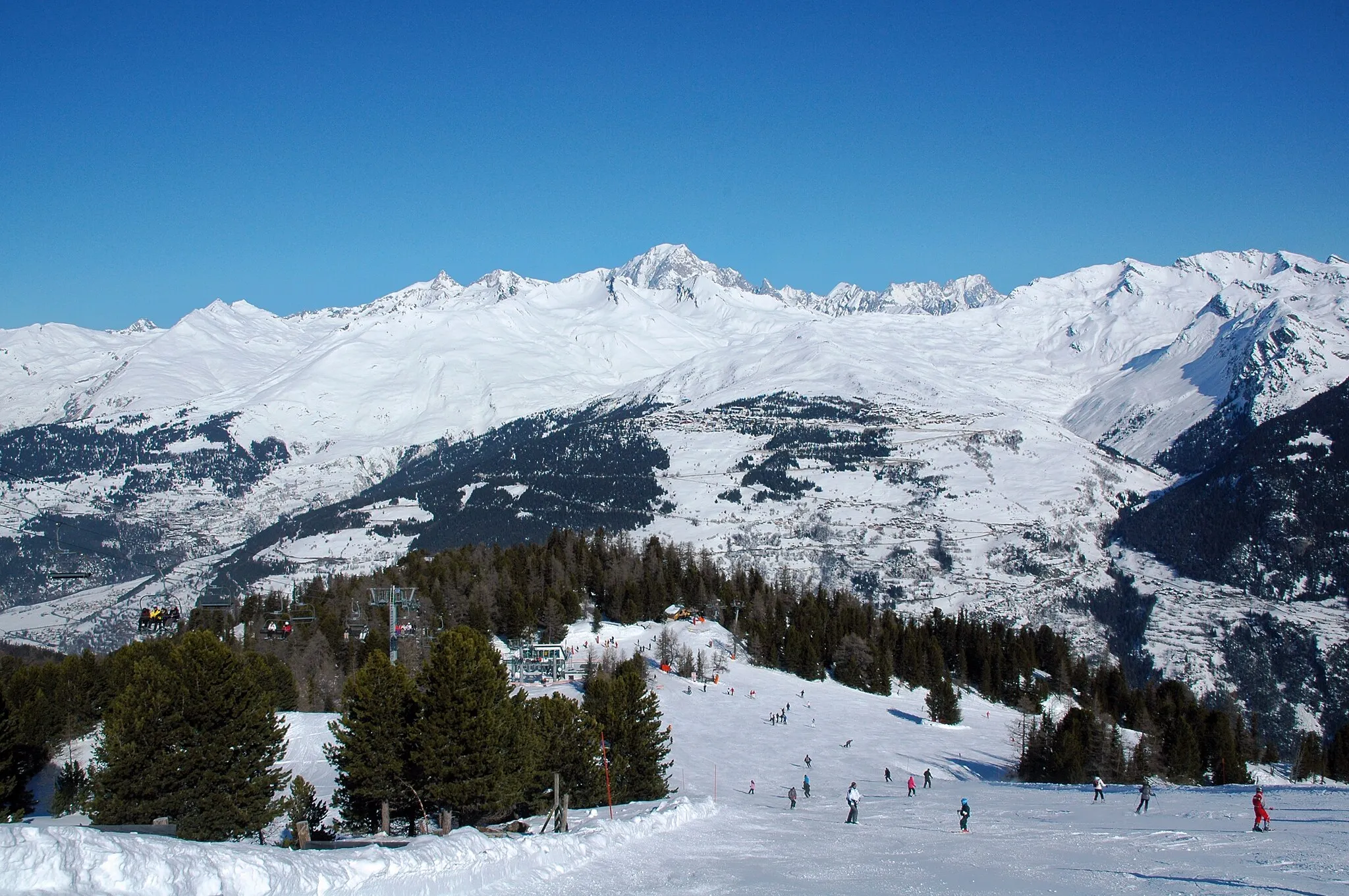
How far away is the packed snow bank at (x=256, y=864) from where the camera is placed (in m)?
23.6

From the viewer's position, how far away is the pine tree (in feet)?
162

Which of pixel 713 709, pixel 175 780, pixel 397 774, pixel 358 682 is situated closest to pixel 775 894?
pixel 397 774

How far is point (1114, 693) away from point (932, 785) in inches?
3363

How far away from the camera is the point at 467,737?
1924 inches

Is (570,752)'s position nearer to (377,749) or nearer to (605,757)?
(605,757)

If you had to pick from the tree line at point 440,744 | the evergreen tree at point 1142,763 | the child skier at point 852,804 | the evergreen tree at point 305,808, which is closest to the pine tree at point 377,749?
the tree line at point 440,744

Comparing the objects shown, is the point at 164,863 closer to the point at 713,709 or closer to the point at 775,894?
the point at 775,894

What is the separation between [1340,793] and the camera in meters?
55.6

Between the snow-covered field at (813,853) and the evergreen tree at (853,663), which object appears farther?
the evergreen tree at (853,663)

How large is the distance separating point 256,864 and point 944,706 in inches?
4312

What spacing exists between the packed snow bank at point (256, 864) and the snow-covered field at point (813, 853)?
1.5 inches

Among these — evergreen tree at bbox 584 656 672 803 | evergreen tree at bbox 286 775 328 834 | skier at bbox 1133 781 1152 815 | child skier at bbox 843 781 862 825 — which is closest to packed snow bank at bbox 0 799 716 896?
evergreen tree at bbox 286 775 328 834

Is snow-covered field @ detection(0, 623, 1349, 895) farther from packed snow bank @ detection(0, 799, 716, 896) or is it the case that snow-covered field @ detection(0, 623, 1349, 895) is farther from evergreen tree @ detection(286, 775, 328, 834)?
evergreen tree @ detection(286, 775, 328, 834)

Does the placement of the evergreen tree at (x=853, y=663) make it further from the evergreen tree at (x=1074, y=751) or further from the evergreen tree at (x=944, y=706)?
the evergreen tree at (x=1074, y=751)
